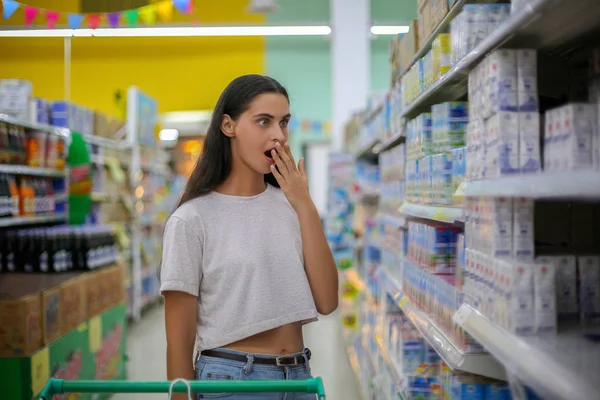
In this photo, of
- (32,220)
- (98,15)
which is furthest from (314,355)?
(98,15)

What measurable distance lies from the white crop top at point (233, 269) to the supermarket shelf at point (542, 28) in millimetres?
801

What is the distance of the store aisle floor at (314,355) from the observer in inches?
199

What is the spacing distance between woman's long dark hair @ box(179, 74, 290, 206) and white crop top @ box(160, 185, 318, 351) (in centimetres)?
6

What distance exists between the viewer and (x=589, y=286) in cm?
154

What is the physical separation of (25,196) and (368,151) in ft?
9.79

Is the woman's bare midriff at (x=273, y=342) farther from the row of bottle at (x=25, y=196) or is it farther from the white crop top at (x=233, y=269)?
the row of bottle at (x=25, y=196)

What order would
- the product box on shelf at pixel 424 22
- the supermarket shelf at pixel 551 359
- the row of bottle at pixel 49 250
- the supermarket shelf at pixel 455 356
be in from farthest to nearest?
the row of bottle at pixel 49 250 < the product box on shelf at pixel 424 22 < the supermarket shelf at pixel 455 356 < the supermarket shelf at pixel 551 359

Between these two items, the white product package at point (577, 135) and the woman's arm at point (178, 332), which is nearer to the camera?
the white product package at point (577, 135)

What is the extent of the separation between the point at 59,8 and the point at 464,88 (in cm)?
154

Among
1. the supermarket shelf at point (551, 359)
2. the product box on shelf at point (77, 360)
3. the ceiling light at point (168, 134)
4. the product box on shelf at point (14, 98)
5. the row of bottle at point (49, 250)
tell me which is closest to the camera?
the supermarket shelf at point (551, 359)

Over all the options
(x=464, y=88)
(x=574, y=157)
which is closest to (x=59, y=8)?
(x=464, y=88)

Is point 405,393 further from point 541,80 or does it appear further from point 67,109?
point 67,109

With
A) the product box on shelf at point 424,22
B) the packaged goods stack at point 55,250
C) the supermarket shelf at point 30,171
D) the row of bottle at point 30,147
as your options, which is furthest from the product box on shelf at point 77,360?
the product box on shelf at point 424,22

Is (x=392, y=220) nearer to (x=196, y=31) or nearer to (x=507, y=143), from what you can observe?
(x=507, y=143)
